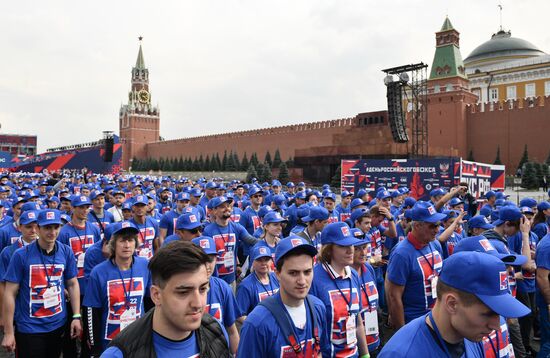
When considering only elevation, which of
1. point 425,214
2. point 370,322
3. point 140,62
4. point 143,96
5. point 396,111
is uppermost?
point 140,62

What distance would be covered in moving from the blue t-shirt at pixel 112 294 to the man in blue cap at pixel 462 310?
6.97 feet

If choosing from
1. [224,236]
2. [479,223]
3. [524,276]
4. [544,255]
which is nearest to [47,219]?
[224,236]

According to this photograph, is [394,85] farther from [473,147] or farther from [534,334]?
[534,334]

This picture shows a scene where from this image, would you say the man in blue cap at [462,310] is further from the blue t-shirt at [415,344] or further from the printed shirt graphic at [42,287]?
the printed shirt graphic at [42,287]

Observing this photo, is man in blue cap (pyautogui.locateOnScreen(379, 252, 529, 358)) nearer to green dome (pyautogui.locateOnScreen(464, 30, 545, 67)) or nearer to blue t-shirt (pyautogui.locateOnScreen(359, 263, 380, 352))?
blue t-shirt (pyautogui.locateOnScreen(359, 263, 380, 352))

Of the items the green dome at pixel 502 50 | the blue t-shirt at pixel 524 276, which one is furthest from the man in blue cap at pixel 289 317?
the green dome at pixel 502 50

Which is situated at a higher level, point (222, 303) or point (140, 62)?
point (140, 62)

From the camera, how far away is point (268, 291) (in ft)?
10.9

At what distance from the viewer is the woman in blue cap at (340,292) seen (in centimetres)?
280

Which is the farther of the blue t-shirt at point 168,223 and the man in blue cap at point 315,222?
the blue t-shirt at point 168,223

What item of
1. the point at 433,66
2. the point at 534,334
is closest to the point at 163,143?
the point at 433,66

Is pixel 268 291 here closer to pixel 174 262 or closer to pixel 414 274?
pixel 414 274

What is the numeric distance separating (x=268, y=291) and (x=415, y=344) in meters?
1.82

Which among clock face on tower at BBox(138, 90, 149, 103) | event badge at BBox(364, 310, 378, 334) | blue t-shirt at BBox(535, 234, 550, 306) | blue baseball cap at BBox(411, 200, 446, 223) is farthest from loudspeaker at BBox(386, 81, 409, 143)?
clock face on tower at BBox(138, 90, 149, 103)
